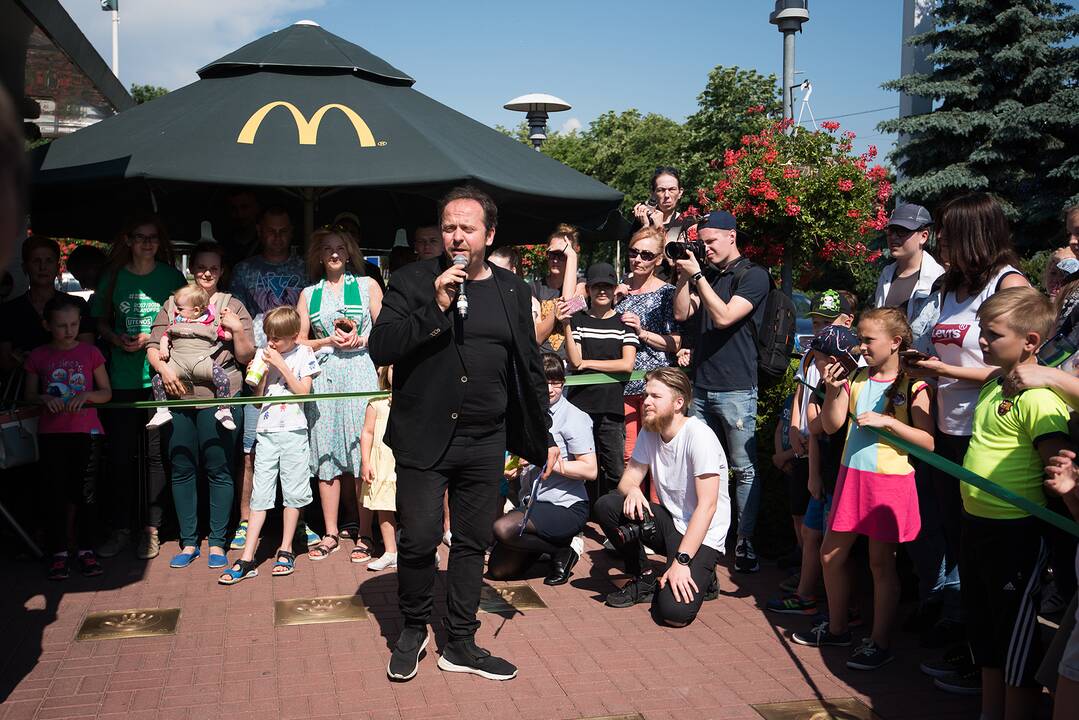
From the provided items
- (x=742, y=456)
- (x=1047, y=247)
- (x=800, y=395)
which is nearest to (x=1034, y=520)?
(x=800, y=395)

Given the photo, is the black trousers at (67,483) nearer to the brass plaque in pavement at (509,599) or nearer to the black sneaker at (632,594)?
the brass plaque in pavement at (509,599)

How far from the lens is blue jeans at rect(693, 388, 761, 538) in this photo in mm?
6074

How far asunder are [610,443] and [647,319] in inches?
37.4

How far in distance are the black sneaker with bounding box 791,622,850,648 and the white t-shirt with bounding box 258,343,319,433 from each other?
3426mm

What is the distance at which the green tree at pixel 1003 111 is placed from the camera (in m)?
19.0

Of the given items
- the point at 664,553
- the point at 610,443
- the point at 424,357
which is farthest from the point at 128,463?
the point at 664,553

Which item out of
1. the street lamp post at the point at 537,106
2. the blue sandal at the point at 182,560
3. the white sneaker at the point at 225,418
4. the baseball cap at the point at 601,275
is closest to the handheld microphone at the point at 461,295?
the white sneaker at the point at 225,418

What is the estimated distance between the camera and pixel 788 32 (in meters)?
17.5

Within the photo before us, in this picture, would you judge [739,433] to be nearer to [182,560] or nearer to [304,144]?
[304,144]

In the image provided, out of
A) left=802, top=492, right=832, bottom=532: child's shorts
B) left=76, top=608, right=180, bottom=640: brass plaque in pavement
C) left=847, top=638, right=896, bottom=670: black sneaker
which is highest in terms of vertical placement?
left=802, top=492, right=832, bottom=532: child's shorts

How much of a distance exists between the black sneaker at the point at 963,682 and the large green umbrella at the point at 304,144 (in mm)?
3808

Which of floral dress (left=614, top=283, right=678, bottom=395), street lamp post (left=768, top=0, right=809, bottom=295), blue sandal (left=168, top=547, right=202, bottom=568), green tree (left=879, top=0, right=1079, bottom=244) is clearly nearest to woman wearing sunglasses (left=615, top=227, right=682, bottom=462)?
floral dress (left=614, top=283, right=678, bottom=395)

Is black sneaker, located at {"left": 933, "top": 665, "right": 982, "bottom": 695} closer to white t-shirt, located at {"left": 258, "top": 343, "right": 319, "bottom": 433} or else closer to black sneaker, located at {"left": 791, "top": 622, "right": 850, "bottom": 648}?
black sneaker, located at {"left": 791, "top": 622, "right": 850, "bottom": 648}

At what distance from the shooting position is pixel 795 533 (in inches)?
246
